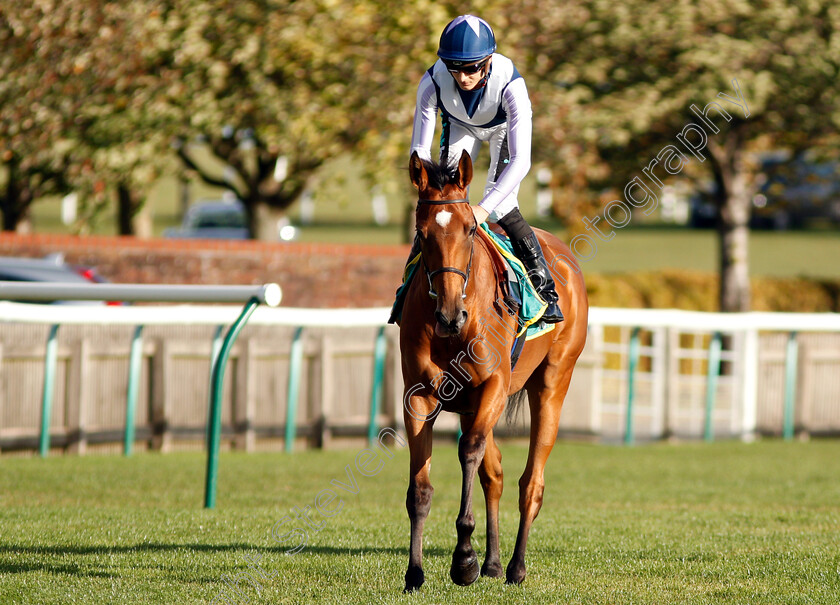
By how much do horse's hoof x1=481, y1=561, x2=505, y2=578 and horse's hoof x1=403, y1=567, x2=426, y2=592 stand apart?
578 millimetres

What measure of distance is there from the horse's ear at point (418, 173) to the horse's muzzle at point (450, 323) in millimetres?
610

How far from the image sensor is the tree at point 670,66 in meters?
17.4

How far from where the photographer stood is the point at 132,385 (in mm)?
10969

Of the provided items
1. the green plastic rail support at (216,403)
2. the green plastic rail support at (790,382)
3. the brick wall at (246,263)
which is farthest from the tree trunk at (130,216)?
the green plastic rail support at (216,403)

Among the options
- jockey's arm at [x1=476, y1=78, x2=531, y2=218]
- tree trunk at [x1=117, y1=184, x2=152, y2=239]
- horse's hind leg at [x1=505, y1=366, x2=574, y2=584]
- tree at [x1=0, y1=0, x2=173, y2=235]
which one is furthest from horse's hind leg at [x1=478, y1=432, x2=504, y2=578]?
tree trunk at [x1=117, y1=184, x2=152, y2=239]

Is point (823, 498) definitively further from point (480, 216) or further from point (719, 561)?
point (480, 216)

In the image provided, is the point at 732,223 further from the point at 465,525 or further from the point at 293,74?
the point at 465,525

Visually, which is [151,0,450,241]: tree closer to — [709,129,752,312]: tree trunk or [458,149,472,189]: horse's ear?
[709,129,752,312]: tree trunk

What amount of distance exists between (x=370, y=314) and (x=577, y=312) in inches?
236

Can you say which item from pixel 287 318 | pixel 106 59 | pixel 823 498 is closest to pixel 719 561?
pixel 823 498

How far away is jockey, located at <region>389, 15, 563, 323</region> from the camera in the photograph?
17.2 ft

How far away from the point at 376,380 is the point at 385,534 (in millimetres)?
5696

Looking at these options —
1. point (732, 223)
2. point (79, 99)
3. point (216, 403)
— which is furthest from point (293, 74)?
point (216, 403)

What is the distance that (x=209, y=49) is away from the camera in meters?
15.8
